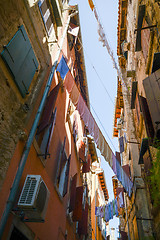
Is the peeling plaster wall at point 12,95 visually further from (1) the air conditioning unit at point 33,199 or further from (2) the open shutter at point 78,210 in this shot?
(2) the open shutter at point 78,210

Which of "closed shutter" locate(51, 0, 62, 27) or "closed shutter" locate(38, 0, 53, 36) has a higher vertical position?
"closed shutter" locate(51, 0, 62, 27)

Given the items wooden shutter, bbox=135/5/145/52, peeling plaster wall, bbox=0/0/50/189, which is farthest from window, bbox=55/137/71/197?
wooden shutter, bbox=135/5/145/52

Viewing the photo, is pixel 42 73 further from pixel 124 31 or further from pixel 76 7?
pixel 124 31

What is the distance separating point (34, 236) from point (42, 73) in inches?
206

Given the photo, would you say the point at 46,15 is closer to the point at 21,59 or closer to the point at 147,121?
the point at 21,59

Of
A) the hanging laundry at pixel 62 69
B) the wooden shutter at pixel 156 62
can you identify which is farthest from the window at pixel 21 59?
the wooden shutter at pixel 156 62

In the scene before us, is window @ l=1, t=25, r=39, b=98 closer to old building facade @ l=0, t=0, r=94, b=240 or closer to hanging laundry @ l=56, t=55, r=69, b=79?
old building facade @ l=0, t=0, r=94, b=240

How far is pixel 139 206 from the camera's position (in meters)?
7.69

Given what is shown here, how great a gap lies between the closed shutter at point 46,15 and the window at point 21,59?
2.82m

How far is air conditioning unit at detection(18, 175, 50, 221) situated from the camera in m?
3.67

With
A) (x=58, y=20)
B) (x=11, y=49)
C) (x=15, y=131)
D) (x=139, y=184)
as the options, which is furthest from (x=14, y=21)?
(x=139, y=184)

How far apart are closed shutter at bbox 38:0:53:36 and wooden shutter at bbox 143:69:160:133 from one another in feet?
18.6

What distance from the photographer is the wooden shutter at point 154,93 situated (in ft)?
13.9

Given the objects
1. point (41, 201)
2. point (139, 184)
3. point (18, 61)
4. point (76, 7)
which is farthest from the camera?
point (76, 7)
